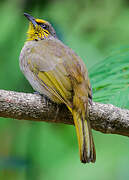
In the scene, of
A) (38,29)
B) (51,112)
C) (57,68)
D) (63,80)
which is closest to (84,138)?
(51,112)

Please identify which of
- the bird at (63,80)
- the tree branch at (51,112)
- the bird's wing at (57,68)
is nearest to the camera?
the tree branch at (51,112)

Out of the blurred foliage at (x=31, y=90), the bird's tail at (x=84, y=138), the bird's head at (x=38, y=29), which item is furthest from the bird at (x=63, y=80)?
the blurred foliage at (x=31, y=90)

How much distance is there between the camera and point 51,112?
2523mm

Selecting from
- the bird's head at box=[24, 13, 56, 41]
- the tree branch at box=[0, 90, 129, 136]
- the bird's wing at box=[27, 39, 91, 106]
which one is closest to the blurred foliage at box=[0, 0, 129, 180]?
the bird's head at box=[24, 13, 56, 41]

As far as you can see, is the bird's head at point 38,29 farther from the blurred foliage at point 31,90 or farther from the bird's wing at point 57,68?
the bird's wing at point 57,68

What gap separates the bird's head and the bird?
27cm

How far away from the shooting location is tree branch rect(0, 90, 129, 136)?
2.33 metres

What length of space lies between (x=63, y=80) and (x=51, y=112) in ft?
1.21

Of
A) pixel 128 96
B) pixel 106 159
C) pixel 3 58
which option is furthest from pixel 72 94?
pixel 106 159

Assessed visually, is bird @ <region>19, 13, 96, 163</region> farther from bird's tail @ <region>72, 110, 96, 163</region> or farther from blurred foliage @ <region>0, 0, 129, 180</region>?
blurred foliage @ <region>0, 0, 129, 180</region>

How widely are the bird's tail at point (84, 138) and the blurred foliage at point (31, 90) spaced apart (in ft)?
3.88

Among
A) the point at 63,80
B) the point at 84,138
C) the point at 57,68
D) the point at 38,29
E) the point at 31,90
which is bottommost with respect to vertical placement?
the point at 84,138

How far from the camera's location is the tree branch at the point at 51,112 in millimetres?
2330

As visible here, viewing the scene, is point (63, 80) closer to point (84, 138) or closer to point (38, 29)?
point (84, 138)
